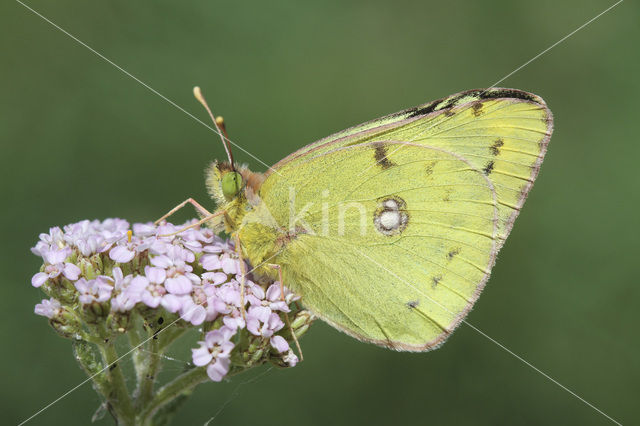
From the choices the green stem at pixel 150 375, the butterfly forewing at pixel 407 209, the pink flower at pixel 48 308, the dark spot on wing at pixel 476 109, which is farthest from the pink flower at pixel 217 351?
the dark spot on wing at pixel 476 109

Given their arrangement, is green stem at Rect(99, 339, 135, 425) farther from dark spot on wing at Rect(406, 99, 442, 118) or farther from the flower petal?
dark spot on wing at Rect(406, 99, 442, 118)

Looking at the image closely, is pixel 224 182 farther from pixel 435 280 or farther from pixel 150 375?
pixel 435 280

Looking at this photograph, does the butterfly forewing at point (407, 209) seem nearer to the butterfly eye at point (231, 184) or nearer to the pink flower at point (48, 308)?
the butterfly eye at point (231, 184)

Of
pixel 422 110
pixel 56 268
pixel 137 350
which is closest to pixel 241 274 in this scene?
pixel 137 350

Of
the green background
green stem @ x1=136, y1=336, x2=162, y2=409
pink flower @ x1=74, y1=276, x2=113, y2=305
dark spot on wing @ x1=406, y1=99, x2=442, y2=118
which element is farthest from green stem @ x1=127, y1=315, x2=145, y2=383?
dark spot on wing @ x1=406, y1=99, x2=442, y2=118

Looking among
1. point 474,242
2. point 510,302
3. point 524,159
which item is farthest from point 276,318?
point 510,302

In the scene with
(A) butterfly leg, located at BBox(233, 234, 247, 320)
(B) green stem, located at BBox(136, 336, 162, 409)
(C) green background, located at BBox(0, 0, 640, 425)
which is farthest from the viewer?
(C) green background, located at BBox(0, 0, 640, 425)

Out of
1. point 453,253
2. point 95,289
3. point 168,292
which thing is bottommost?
point 453,253
